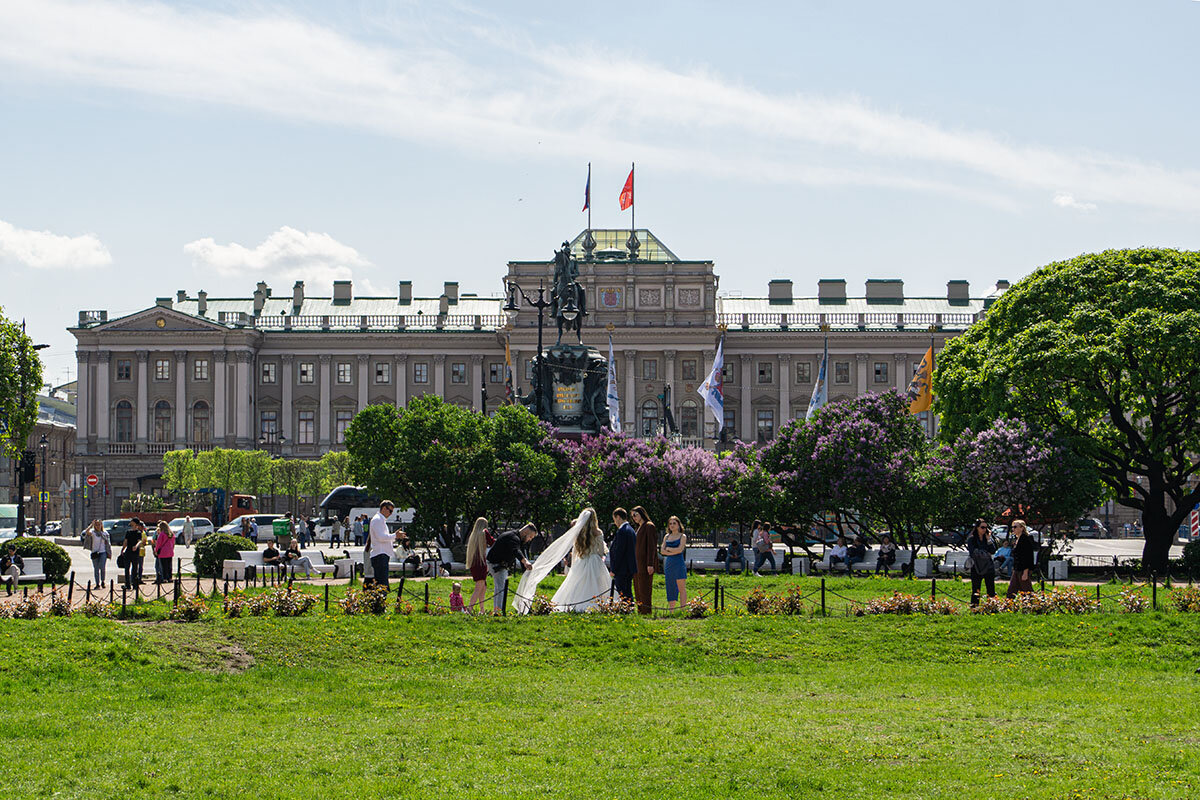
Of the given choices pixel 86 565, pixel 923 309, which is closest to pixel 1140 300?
pixel 86 565

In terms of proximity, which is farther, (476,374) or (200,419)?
(476,374)

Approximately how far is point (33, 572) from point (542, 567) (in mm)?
13436

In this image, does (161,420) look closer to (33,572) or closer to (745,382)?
(745,382)

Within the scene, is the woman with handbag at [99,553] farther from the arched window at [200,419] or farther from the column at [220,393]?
the arched window at [200,419]

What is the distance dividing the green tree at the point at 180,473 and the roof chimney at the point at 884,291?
164 ft

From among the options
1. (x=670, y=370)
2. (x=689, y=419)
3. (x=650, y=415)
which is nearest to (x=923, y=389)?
(x=670, y=370)

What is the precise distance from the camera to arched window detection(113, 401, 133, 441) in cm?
10206

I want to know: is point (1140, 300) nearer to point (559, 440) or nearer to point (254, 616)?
point (559, 440)

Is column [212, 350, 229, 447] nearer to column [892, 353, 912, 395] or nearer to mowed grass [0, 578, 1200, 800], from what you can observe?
column [892, 353, 912, 395]

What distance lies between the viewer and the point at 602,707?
15180 millimetres

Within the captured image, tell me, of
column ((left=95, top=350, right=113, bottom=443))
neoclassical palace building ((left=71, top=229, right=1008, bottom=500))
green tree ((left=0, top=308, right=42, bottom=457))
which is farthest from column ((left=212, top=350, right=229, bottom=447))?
green tree ((left=0, top=308, right=42, bottom=457))

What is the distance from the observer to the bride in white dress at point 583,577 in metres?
21.7

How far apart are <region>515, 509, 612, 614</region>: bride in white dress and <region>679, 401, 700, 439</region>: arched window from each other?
7798 cm

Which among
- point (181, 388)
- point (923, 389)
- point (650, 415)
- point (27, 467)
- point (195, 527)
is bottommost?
point (195, 527)
